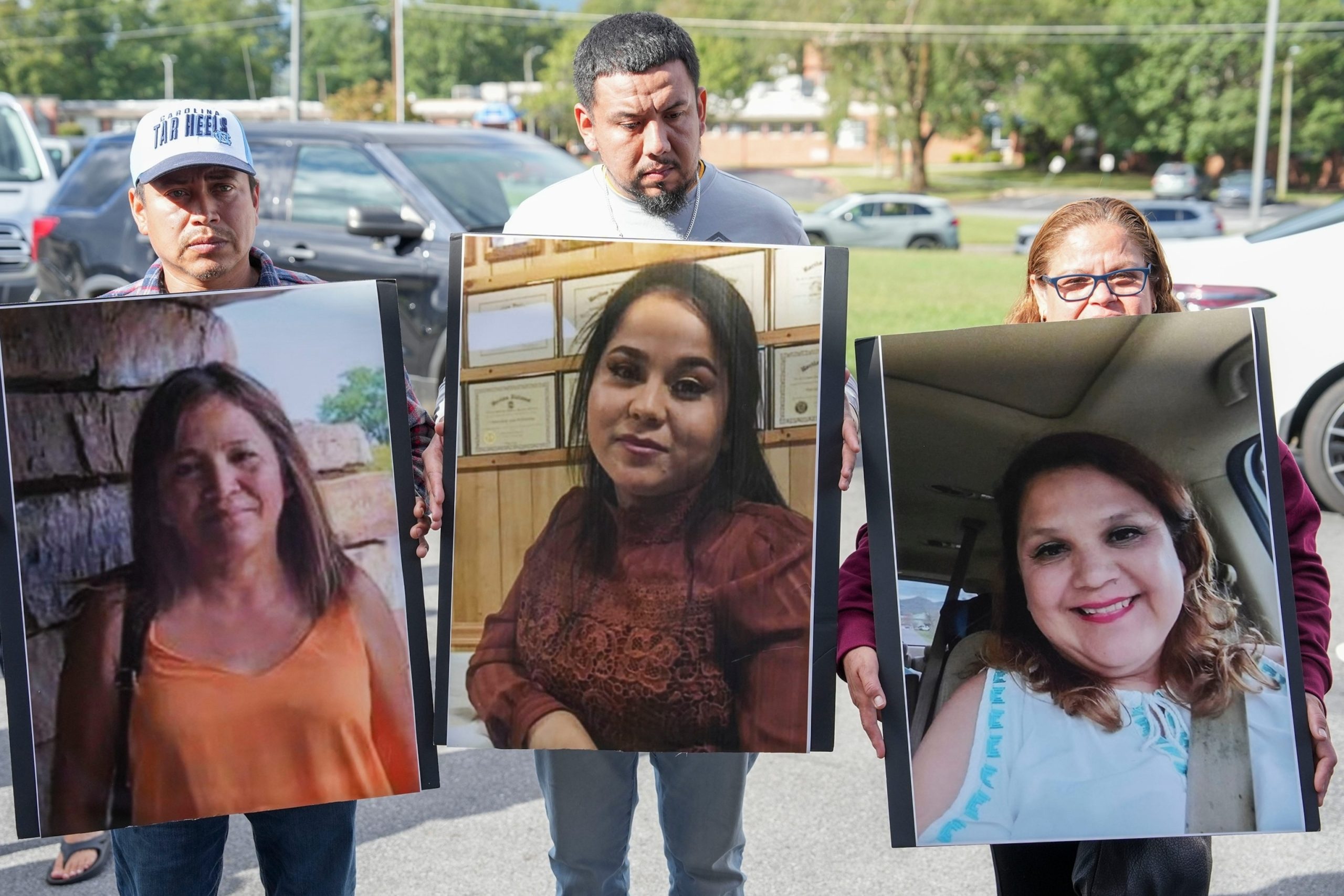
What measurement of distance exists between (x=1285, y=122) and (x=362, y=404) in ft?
213

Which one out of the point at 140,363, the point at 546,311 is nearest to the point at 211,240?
the point at 140,363

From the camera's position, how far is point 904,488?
2236mm

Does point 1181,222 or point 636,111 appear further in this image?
point 1181,222

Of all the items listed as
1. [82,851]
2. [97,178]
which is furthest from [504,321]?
[97,178]

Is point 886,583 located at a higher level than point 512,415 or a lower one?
lower

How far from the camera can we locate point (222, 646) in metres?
2.30

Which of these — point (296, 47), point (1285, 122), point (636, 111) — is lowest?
point (636, 111)

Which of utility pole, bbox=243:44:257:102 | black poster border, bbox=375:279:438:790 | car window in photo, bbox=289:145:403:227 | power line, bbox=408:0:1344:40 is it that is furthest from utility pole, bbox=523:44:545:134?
Answer: black poster border, bbox=375:279:438:790

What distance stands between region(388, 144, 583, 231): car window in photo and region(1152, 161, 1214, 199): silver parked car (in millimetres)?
43947

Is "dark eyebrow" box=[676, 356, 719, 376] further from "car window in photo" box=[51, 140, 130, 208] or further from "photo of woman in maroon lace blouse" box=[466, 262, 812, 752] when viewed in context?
"car window in photo" box=[51, 140, 130, 208]

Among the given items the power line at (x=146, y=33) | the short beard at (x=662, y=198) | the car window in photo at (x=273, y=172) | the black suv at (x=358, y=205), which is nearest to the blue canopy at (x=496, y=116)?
the power line at (x=146, y=33)

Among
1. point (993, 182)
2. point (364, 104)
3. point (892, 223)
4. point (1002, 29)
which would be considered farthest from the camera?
point (993, 182)

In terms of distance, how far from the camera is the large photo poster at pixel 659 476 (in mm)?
2264

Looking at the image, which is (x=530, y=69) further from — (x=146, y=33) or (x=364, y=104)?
(x=364, y=104)
